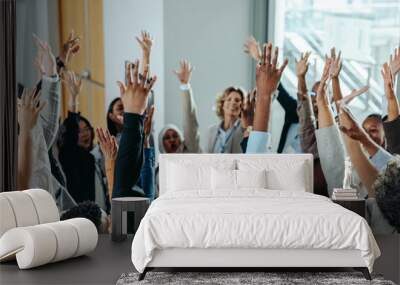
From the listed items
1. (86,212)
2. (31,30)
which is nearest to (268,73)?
(86,212)

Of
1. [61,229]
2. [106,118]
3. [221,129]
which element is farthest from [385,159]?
[61,229]

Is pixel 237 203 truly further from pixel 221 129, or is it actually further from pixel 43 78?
pixel 43 78

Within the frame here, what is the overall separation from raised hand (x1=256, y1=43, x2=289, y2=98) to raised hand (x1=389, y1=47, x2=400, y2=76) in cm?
124

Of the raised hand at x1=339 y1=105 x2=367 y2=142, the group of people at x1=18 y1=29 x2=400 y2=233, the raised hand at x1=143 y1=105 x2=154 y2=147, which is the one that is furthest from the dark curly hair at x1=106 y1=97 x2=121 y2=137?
the raised hand at x1=339 y1=105 x2=367 y2=142

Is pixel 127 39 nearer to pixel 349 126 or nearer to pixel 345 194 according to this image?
pixel 349 126

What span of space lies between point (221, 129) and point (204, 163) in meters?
0.51

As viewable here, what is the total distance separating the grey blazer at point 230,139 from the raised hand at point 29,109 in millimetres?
2032

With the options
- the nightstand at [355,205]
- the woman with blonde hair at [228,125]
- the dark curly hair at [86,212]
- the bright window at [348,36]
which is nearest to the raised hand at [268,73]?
the bright window at [348,36]

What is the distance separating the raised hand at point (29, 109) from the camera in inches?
331

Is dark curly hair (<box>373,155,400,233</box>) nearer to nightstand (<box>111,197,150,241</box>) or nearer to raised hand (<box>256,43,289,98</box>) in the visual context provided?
raised hand (<box>256,43,289,98</box>)

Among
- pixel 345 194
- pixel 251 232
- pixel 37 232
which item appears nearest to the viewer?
pixel 251 232

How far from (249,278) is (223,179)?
1.88m

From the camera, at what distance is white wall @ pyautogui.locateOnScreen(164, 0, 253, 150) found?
826 cm

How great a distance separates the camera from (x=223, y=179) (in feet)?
24.5
